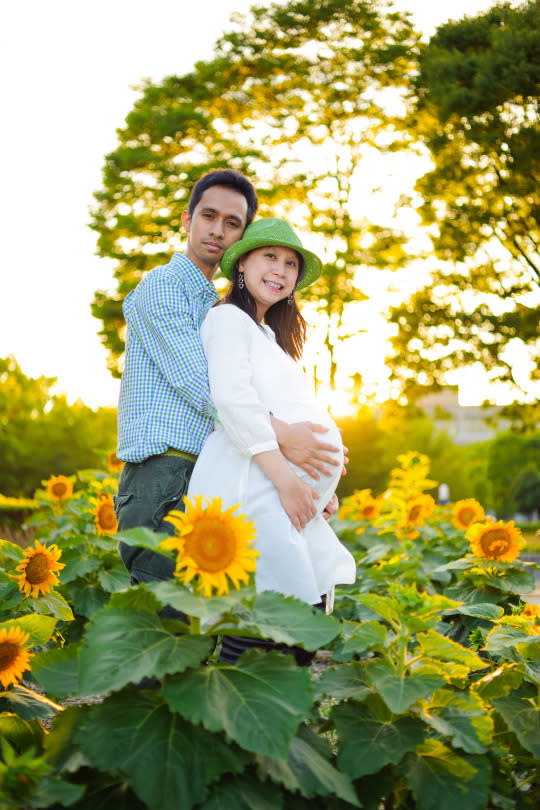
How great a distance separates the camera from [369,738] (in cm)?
208

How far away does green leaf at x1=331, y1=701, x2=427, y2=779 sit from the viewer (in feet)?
6.56

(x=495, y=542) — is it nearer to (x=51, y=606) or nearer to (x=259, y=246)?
(x=259, y=246)

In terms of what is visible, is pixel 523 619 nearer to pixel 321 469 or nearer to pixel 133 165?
pixel 321 469

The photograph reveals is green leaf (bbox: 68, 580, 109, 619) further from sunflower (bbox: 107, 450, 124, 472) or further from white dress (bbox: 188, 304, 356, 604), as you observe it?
white dress (bbox: 188, 304, 356, 604)

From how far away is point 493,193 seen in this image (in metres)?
14.5

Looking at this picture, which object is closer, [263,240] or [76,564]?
[263,240]

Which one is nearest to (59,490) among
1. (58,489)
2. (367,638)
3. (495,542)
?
(58,489)

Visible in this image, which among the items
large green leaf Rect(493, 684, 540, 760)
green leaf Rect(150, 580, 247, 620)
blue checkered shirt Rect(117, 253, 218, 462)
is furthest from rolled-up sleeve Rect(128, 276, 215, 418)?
large green leaf Rect(493, 684, 540, 760)

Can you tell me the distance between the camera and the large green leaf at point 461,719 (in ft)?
6.77

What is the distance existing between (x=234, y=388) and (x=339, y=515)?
4.93 metres

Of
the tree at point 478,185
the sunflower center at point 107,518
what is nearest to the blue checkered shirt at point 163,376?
→ the sunflower center at point 107,518

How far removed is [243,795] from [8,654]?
102cm

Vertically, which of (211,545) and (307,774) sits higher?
(211,545)

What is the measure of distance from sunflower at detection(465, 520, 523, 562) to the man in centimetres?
186
